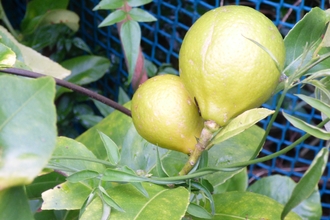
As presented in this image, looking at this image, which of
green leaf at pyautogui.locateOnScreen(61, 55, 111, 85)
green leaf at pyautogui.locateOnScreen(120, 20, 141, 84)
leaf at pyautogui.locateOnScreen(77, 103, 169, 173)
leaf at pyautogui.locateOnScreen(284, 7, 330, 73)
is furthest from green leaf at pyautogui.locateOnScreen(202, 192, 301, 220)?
green leaf at pyautogui.locateOnScreen(61, 55, 111, 85)

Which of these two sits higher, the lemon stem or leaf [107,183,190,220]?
the lemon stem

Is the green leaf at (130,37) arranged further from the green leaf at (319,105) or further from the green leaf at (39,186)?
the green leaf at (319,105)

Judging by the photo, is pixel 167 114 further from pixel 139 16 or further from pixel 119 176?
pixel 139 16

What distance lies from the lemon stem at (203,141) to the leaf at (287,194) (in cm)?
39

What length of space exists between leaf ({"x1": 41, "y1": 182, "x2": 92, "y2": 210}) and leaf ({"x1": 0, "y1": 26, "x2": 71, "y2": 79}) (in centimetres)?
29

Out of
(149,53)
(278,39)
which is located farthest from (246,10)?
(149,53)

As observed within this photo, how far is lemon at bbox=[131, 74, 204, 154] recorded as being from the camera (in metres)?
0.36

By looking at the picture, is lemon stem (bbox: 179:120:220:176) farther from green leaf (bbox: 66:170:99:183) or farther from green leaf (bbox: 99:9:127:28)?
green leaf (bbox: 99:9:127:28)

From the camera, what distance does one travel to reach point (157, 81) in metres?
0.38

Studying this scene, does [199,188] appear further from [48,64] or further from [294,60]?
[48,64]

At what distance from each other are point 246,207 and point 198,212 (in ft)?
0.39

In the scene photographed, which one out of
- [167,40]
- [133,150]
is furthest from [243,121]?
[167,40]

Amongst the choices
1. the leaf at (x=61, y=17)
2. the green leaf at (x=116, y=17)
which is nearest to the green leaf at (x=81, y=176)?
the green leaf at (x=116, y=17)

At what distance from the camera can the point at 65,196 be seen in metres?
0.44
